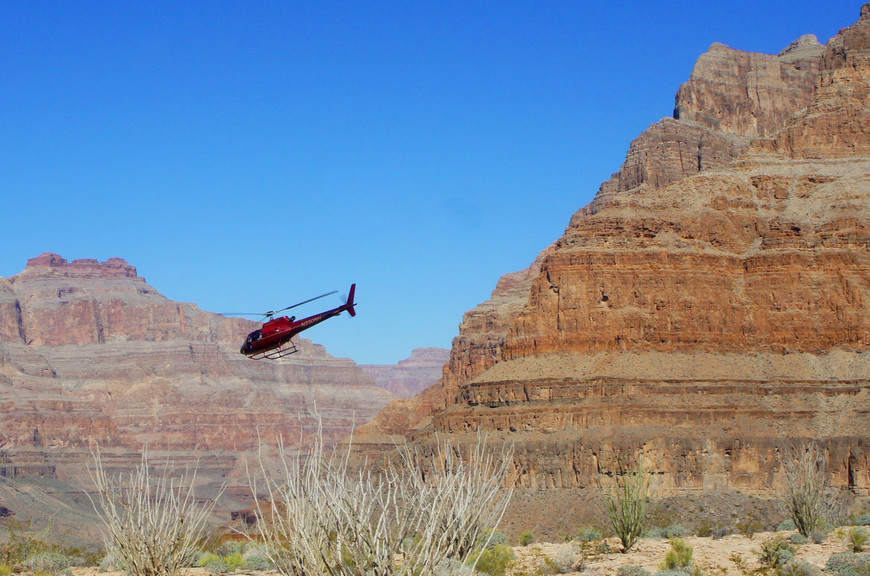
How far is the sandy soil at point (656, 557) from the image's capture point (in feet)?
146

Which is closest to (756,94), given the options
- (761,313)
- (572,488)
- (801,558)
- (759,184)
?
(759,184)

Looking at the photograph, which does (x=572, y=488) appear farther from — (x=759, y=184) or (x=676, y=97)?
(x=676, y=97)

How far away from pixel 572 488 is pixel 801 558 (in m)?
A: 57.7

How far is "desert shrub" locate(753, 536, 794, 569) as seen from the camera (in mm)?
44125

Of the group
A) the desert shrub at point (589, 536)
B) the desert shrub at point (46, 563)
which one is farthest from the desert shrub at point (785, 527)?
the desert shrub at point (46, 563)

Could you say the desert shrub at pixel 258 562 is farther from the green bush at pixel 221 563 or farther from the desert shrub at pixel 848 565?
the desert shrub at pixel 848 565

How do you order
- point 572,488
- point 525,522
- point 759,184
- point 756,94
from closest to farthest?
1. point 525,522
2. point 572,488
3. point 759,184
4. point 756,94

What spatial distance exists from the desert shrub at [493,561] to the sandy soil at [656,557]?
52 centimetres

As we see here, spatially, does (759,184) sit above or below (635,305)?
above

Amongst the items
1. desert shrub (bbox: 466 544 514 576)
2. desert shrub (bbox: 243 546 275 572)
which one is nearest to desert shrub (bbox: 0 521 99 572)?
desert shrub (bbox: 243 546 275 572)

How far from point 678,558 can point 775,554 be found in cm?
319

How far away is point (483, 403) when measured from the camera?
119125 mm

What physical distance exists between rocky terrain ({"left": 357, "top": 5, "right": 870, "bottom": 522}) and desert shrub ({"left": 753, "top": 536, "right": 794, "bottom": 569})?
4947cm

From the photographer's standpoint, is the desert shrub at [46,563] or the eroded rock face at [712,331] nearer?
the desert shrub at [46,563]
